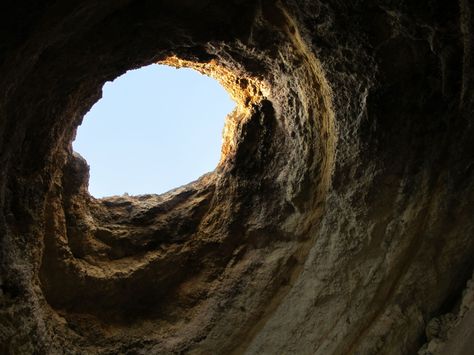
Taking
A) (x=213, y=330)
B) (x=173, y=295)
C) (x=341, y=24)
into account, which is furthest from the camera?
(x=173, y=295)

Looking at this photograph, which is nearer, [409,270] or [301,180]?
[409,270]

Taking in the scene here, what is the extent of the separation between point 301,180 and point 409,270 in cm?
73

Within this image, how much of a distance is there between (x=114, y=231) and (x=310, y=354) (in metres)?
1.42

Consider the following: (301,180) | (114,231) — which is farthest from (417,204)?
(114,231)

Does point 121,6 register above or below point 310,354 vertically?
above

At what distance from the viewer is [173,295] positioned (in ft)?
9.24

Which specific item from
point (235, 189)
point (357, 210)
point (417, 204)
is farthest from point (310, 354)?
point (235, 189)

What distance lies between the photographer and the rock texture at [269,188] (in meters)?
2.03

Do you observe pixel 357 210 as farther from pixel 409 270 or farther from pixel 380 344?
pixel 380 344

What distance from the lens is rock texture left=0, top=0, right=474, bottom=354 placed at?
2.03m

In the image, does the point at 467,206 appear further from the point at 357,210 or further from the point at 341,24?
the point at 341,24

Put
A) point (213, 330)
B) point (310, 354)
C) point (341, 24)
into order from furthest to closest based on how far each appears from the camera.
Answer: point (213, 330)
point (310, 354)
point (341, 24)

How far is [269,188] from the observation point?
2844 mm

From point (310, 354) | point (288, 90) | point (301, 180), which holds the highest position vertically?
point (288, 90)
